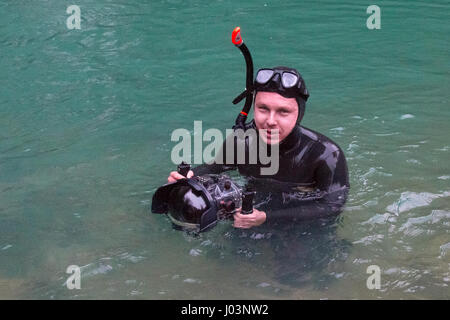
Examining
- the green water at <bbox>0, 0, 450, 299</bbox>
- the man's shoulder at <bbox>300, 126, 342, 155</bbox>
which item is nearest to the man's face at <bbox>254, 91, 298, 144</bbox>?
Answer: the man's shoulder at <bbox>300, 126, 342, 155</bbox>

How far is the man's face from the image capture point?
429 cm

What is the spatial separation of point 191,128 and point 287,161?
2234 mm

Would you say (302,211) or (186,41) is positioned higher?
(186,41)

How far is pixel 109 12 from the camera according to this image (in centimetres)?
1033

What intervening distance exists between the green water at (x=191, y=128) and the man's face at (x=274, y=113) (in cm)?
85

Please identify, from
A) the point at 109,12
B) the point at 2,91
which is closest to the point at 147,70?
the point at 2,91

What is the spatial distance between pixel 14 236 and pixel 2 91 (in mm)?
3278

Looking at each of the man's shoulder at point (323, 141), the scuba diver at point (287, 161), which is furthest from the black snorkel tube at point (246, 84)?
the man's shoulder at point (323, 141)

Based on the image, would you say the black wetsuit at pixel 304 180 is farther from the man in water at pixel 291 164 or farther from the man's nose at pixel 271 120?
the man's nose at pixel 271 120

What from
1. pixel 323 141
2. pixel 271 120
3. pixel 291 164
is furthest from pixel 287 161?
pixel 271 120

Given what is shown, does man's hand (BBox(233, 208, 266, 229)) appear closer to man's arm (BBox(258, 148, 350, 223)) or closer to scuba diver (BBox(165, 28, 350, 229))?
scuba diver (BBox(165, 28, 350, 229))
